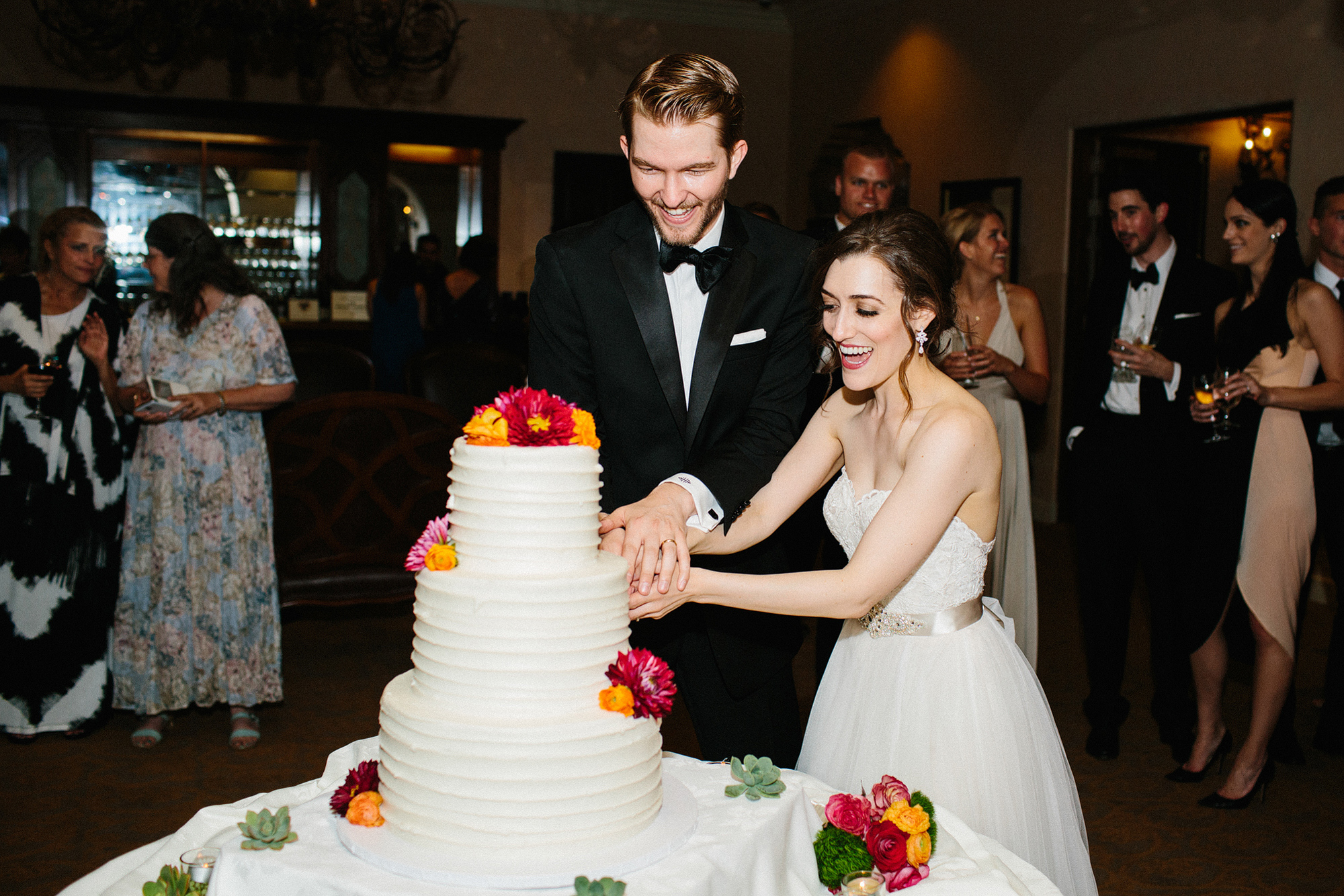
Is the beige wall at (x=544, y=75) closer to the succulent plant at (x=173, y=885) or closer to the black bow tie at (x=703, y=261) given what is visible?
the black bow tie at (x=703, y=261)

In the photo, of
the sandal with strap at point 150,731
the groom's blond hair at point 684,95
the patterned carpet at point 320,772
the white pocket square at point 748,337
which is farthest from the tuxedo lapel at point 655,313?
the sandal with strap at point 150,731

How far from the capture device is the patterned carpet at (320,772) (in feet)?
10.7

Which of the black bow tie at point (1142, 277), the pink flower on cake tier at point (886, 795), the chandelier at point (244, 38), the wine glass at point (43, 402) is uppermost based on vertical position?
the chandelier at point (244, 38)

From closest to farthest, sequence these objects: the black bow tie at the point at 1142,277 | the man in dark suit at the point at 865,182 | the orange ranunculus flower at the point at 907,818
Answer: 1. the orange ranunculus flower at the point at 907,818
2. the man in dark suit at the point at 865,182
3. the black bow tie at the point at 1142,277

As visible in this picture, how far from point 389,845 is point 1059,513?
7.86 m

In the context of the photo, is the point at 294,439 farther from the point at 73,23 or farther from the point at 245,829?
the point at 73,23

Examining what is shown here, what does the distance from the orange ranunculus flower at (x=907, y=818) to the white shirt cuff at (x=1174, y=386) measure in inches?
112

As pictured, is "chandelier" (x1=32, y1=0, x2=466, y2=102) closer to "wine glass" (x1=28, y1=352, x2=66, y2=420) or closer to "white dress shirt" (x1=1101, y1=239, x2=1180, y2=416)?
"wine glass" (x1=28, y1=352, x2=66, y2=420)

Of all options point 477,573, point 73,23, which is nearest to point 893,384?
point 477,573

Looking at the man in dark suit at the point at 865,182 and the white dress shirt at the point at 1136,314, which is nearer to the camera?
the man in dark suit at the point at 865,182

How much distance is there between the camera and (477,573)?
144 centimetres

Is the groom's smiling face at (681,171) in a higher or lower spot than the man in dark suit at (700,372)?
higher

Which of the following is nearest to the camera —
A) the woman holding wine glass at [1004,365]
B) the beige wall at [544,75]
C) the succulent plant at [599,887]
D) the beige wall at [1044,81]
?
the succulent plant at [599,887]

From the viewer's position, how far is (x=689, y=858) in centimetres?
142
